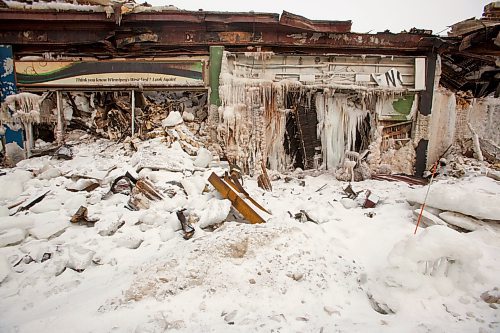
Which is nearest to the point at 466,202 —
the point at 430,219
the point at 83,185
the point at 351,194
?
the point at 430,219

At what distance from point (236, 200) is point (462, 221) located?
12.0ft

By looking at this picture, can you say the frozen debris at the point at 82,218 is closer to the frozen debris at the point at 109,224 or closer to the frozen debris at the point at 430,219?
the frozen debris at the point at 109,224

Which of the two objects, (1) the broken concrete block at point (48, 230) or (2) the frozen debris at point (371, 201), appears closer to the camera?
(1) the broken concrete block at point (48, 230)

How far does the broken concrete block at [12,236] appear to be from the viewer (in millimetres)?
3971

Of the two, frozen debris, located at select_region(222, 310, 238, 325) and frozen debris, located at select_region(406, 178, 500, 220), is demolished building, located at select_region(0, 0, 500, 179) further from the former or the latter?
frozen debris, located at select_region(222, 310, 238, 325)

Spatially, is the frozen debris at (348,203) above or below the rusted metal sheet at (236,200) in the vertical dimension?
below

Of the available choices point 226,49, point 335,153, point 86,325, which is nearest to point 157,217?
point 86,325

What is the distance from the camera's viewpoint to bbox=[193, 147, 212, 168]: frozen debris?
7.27 meters

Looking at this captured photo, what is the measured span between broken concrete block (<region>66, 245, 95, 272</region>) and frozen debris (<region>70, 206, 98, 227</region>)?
0.67 metres

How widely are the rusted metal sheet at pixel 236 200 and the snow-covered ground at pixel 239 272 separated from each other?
0.21 meters

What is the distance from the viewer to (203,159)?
733 centimetres

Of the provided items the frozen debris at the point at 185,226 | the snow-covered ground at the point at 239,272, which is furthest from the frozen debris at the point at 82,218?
the frozen debris at the point at 185,226

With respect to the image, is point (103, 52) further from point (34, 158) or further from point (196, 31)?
point (34, 158)

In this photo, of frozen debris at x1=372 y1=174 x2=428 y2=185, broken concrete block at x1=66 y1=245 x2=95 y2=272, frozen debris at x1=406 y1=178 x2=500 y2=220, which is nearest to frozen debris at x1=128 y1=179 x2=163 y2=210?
broken concrete block at x1=66 y1=245 x2=95 y2=272
